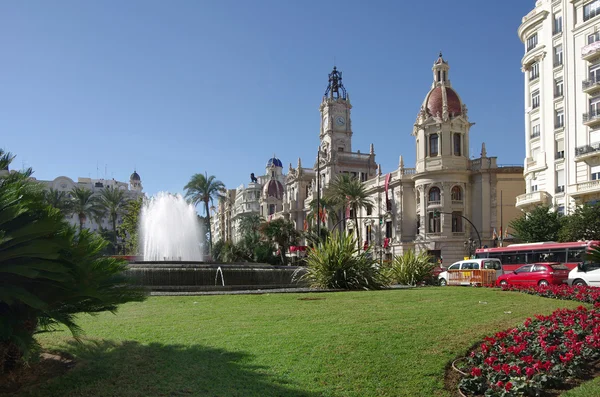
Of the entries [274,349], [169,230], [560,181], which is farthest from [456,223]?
[274,349]

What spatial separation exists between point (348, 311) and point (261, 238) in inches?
2268

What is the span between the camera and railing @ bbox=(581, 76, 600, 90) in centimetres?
3784

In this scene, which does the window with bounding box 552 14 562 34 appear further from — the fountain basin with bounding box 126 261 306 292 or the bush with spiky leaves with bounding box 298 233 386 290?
the fountain basin with bounding box 126 261 306 292

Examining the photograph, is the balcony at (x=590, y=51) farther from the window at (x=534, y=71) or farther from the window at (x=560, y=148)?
the window at (x=560, y=148)

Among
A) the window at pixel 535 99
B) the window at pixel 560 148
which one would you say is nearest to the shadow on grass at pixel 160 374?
the window at pixel 560 148

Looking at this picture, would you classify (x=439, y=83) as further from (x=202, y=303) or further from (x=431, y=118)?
(x=202, y=303)

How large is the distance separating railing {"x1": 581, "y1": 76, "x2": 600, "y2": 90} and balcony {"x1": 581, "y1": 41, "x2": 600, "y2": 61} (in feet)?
5.25

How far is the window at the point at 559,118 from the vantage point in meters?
41.7

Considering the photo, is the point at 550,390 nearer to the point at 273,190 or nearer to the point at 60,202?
the point at 60,202

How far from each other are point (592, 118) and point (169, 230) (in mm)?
35414

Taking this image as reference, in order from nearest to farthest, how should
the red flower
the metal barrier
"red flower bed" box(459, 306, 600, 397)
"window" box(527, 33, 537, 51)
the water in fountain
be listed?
"red flower bed" box(459, 306, 600, 397) < the red flower < the metal barrier < "window" box(527, 33, 537, 51) < the water in fountain

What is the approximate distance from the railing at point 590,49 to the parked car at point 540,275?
848 inches

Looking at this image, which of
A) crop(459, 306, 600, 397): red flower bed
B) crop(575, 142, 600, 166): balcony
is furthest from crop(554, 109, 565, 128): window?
crop(459, 306, 600, 397): red flower bed

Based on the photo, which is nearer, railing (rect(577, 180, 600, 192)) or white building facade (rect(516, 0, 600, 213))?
railing (rect(577, 180, 600, 192))
